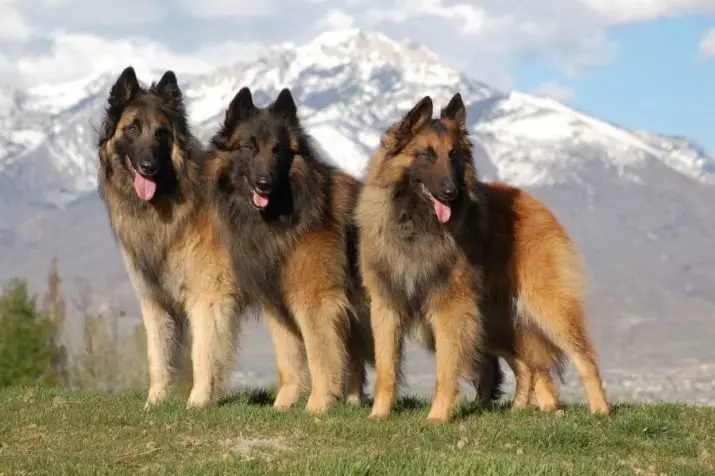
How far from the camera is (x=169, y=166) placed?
11789 millimetres

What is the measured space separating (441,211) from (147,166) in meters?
3.29

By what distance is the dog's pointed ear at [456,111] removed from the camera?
440 inches

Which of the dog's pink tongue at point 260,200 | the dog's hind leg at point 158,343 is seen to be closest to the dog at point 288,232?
the dog's pink tongue at point 260,200

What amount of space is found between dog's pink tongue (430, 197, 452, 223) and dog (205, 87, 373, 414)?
143 cm

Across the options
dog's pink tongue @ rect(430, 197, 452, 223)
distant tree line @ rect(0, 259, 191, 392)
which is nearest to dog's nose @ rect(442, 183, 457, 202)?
dog's pink tongue @ rect(430, 197, 452, 223)

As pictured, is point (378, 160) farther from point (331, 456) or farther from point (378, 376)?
point (331, 456)

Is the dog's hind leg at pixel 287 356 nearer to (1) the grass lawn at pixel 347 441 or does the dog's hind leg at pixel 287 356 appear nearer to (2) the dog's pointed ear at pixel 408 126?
(1) the grass lawn at pixel 347 441

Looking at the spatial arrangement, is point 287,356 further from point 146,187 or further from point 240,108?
point 240,108

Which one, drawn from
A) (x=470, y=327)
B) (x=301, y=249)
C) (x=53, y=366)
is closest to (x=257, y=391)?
(x=301, y=249)

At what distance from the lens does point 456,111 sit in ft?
36.9

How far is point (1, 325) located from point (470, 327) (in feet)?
131

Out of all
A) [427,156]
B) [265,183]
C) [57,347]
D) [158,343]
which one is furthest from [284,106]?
[57,347]

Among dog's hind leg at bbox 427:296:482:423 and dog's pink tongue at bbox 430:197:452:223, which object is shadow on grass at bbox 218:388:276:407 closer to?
dog's hind leg at bbox 427:296:482:423

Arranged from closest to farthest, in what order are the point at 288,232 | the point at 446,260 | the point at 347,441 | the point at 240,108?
1. the point at 347,441
2. the point at 446,260
3. the point at 288,232
4. the point at 240,108
